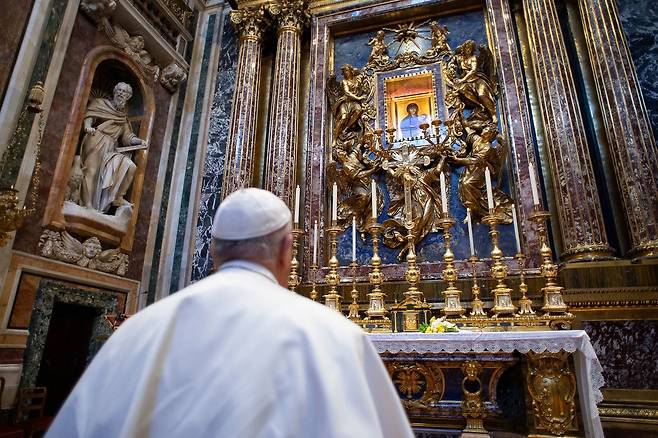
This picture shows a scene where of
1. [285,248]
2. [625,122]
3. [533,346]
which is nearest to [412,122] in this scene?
[625,122]

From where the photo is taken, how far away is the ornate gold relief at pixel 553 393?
130 inches

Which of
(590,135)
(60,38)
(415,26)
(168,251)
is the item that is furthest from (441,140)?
(60,38)

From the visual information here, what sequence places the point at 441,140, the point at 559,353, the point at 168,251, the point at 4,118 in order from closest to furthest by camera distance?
the point at 559,353, the point at 4,118, the point at 441,140, the point at 168,251

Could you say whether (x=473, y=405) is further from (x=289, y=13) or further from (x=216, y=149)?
(x=289, y=13)

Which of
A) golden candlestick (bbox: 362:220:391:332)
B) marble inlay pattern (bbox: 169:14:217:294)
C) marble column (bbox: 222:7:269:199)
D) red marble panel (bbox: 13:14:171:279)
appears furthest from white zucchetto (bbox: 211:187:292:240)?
marble inlay pattern (bbox: 169:14:217:294)

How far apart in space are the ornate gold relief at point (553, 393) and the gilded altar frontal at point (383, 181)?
2cm

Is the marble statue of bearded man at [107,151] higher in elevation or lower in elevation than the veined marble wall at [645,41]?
lower

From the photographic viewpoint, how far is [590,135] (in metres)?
5.82

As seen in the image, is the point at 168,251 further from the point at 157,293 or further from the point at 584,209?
the point at 584,209

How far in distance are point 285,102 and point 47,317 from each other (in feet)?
15.0

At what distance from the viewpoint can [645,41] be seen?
595cm

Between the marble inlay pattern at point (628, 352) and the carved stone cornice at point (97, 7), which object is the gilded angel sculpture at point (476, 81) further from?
the carved stone cornice at point (97, 7)

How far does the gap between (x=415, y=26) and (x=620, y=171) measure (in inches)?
166

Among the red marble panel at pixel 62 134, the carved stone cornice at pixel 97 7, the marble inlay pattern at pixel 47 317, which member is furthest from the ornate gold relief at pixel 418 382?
the carved stone cornice at pixel 97 7
